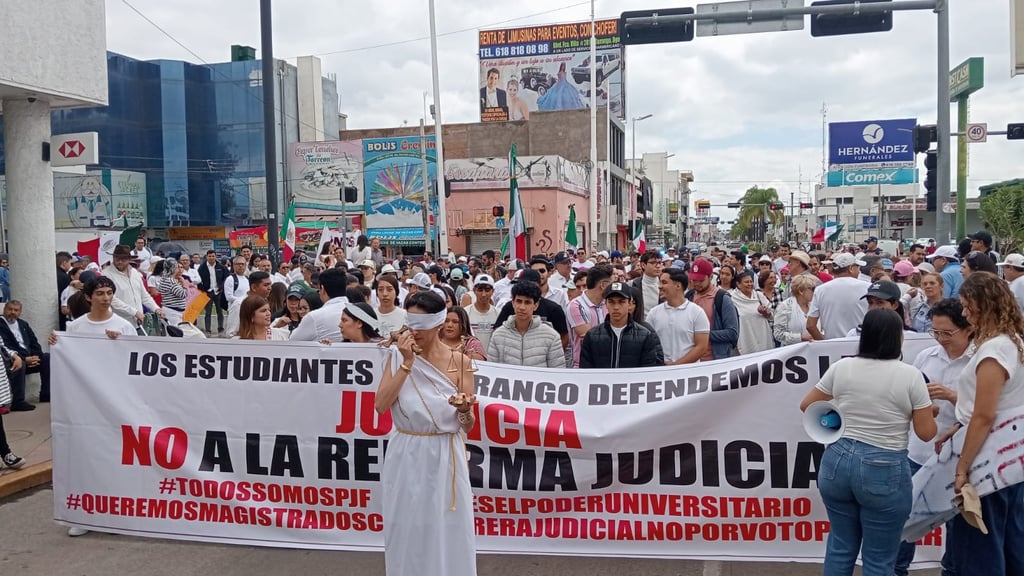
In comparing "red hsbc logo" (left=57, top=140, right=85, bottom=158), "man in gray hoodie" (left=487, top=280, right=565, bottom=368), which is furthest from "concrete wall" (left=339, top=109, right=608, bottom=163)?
"man in gray hoodie" (left=487, top=280, right=565, bottom=368)

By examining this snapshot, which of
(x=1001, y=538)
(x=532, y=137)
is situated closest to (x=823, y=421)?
(x=1001, y=538)

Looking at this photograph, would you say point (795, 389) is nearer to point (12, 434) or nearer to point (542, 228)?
point (12, 434)

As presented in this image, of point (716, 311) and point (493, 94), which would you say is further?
point (493, 94)

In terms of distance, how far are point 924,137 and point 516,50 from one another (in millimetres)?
54121

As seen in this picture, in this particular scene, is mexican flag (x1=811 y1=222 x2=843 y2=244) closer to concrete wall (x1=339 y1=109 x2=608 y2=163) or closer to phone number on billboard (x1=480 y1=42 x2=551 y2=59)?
concrete wall (x1=339 y1=109 x2=608 y2=163)

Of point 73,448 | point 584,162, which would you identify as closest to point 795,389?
point 73,448

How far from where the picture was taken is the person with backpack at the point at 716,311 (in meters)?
7.40

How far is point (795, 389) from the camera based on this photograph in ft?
16.9

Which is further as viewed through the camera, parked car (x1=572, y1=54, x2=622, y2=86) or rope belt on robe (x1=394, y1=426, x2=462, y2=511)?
parked car (x1=572, y1=54, x2=622, y2=86)

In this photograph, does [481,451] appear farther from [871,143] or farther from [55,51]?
[871,143]

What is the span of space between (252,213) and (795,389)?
46895 millimetres

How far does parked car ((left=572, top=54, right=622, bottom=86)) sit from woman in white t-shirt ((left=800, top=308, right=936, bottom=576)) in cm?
6158

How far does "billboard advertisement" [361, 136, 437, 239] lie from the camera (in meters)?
42.0

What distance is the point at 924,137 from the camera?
14906mm
